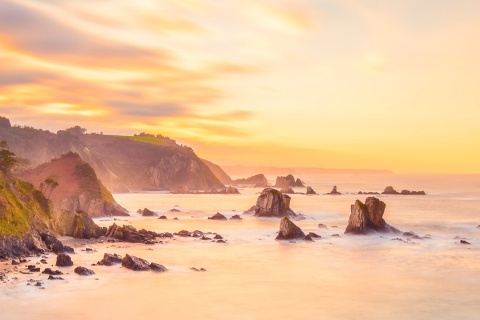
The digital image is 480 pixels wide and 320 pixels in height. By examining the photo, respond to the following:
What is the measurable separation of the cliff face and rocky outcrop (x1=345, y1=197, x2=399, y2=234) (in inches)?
1875

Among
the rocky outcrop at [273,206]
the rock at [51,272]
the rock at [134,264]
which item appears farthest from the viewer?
the rocky outcrop at [273,206]

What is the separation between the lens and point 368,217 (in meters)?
82.7

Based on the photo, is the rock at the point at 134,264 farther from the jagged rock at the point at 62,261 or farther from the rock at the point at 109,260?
the jagged rock at the point at 62,261

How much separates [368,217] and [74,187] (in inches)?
2127

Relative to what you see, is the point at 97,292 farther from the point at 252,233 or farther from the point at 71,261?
the point at 252,233

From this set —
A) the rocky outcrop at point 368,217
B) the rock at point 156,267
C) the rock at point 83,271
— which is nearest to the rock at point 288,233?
the rocky outcrop at point 368,217

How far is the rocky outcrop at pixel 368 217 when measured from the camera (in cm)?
8125

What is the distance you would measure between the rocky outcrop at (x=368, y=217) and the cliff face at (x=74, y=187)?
4762cm

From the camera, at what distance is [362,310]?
4022cm

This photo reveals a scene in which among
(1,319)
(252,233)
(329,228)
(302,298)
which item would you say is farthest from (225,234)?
(1,319)

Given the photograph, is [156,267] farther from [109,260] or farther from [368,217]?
[368,217]

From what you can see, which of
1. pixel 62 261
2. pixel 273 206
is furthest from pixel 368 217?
pixel 62 261

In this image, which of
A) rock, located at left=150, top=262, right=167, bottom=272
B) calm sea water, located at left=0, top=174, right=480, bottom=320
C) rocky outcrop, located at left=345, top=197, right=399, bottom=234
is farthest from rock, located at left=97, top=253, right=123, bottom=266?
rocky outcrop, located at left=345, top=197, right=399, bottom=234

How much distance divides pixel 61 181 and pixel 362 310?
76366 mm
